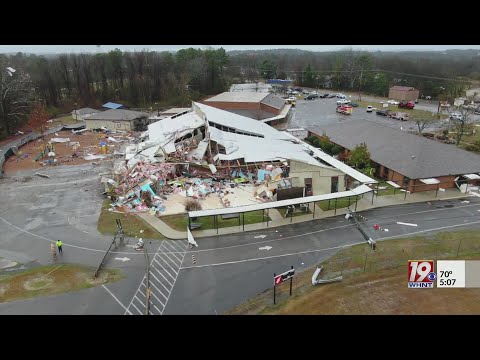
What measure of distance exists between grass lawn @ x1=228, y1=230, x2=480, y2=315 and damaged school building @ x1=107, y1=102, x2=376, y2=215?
7.16 metres

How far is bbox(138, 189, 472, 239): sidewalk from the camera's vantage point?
20.8 meters

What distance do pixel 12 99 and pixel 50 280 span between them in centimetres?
3839

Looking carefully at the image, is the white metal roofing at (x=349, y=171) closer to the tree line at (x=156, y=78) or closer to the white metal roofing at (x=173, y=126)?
the white metal roofing at (x=173, y=126)

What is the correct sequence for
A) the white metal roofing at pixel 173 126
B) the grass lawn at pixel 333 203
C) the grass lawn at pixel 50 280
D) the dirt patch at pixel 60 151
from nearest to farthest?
the grass lawn at pixel 50 280 < the grass lawn at pixel 333 203 < the dirt patch at pixel 60 151 < the white metal roofing at pixel 173 126

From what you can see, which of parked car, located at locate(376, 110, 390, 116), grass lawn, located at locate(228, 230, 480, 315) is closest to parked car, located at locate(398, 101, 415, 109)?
parked car, located at locate(376, 110, 390, 116)

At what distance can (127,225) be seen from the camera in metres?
21.7

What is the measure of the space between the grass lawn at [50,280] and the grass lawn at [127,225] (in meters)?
3.55

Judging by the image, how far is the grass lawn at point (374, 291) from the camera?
47.4 ft

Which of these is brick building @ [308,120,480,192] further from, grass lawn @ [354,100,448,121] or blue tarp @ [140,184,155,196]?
grass lawn @ [354,100,448,121]

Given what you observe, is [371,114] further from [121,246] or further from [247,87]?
[121,246]

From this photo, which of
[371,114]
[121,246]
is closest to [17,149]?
[121,246]

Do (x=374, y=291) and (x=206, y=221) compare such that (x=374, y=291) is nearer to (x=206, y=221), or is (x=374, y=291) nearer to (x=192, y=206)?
(x=206, y=221)

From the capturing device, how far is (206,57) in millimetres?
80438

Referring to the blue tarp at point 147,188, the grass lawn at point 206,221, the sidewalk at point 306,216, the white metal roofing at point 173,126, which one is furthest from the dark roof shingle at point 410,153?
the blue tarp at point 147,188
